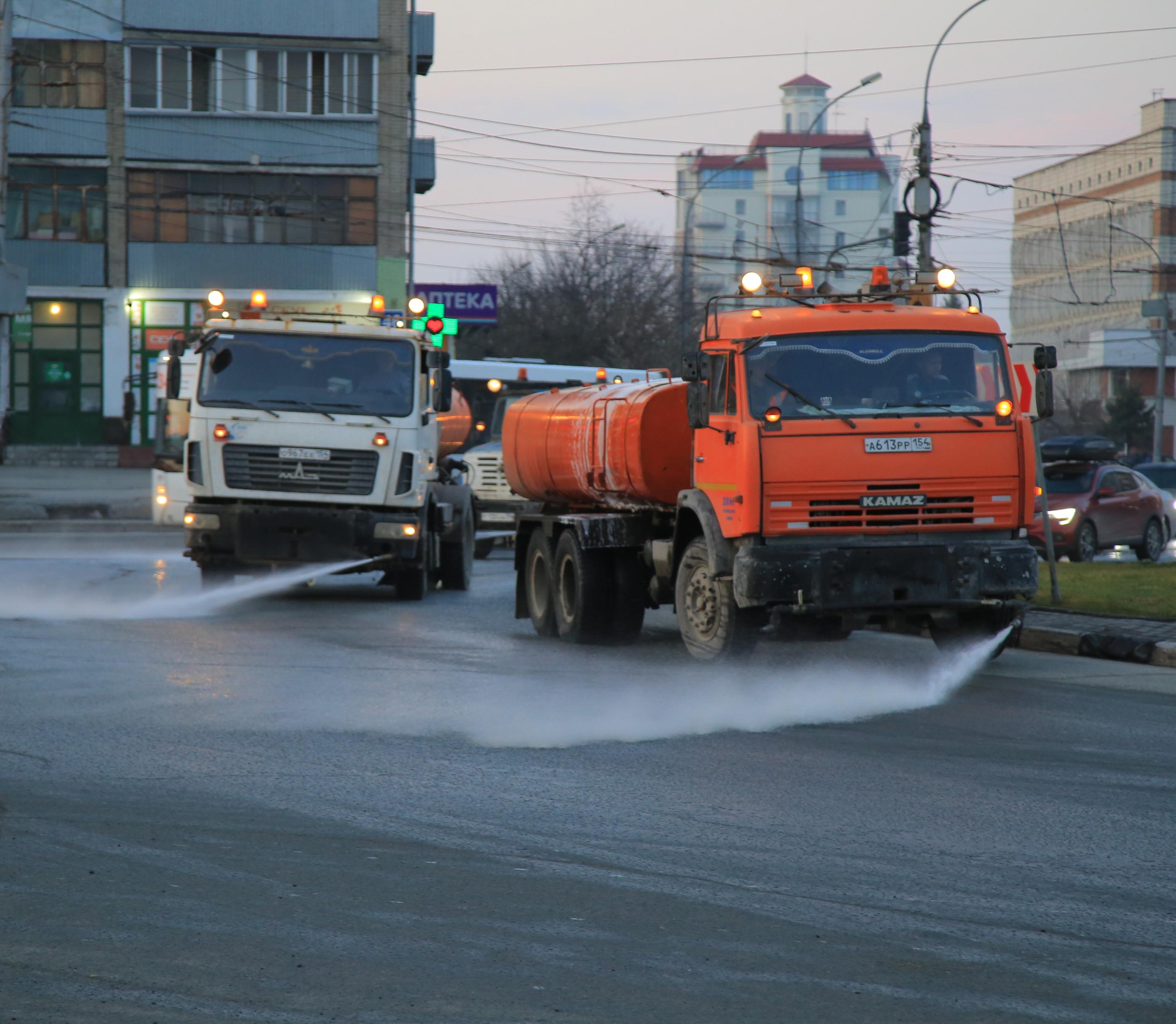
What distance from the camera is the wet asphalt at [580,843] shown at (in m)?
4.57

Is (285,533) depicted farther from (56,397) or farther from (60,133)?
(60,133)

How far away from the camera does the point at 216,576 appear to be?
58.1ft

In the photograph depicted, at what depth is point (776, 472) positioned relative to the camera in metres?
11.4

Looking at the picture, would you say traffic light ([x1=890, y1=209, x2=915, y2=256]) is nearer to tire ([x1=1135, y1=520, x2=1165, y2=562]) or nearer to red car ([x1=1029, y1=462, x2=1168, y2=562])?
red car ([x1=1029, y1=462, x2=1168, y2=562])

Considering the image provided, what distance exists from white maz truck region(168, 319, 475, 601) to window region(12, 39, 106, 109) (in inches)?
1278

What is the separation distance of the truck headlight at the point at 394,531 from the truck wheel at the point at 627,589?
3489 mm

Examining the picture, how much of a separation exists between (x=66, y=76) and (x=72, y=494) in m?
17.6

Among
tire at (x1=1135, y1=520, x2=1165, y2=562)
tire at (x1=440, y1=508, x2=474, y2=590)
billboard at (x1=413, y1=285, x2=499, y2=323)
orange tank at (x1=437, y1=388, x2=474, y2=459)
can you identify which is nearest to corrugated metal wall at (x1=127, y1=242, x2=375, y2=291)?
billboard at (x1=413, y1=285, x2=499, y2=323)

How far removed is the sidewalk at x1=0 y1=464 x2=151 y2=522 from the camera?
3073cm

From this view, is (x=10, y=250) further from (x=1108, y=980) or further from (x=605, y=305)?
(x=1108, y=980)

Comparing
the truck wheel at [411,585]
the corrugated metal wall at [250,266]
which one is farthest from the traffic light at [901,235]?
the corrugated metal wall at [250,266]

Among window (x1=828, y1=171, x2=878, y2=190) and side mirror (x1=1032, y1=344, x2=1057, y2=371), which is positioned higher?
window (x1=828, y1=171, x2=878, y2=190)

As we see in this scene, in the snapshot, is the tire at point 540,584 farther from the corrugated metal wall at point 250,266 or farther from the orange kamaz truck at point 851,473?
the corrugated metal wall at point 250,266

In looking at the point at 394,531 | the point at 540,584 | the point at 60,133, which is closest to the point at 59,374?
the point at 60,133
